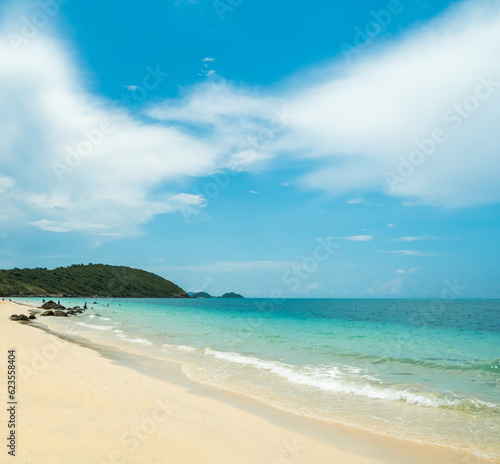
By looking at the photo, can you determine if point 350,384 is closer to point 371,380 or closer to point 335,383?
point 335,383

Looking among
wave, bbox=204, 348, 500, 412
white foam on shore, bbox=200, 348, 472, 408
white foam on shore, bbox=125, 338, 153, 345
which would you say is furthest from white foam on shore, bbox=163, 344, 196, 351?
white foam on shore, bbox=200, 348, 472, 408

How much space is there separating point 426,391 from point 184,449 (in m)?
11.9

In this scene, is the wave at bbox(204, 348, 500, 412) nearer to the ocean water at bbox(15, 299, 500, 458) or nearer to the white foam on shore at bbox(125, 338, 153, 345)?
the ocean water at bbox(15, 299, 500, 458)

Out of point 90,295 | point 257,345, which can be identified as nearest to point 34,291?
point 90,295

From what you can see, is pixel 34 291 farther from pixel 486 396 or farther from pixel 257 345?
pixel 486 396

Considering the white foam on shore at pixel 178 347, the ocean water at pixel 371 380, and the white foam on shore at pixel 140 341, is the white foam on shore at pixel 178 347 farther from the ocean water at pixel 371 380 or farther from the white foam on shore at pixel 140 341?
the white foam on shore at pixel 140 341

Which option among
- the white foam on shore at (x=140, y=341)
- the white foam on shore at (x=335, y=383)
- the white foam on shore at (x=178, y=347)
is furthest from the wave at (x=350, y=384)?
the white foam on shore at (x=140, y=341)

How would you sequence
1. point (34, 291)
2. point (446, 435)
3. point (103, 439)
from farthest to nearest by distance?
1. point (34, 291)
2. point (446, 435)
3. point (103, 439)

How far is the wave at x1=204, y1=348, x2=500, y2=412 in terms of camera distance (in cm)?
1333

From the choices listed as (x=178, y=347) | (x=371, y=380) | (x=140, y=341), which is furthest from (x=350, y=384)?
(x=140, y=341)

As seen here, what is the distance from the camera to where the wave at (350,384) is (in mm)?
13328

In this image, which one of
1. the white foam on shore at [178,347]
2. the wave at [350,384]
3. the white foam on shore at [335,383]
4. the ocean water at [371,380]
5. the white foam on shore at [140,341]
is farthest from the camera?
the white foam on shore at [140,341]

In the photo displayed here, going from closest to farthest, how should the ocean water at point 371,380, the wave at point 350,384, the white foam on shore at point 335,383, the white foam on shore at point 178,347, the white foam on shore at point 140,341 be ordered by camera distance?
the ocean water at point 371,380
the wave at point 350,384
the white foam on shore at point 335,383
the white foam on shore at point 178,347
the white foam on shore at point 140,341

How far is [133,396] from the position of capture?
12352 millimetres
